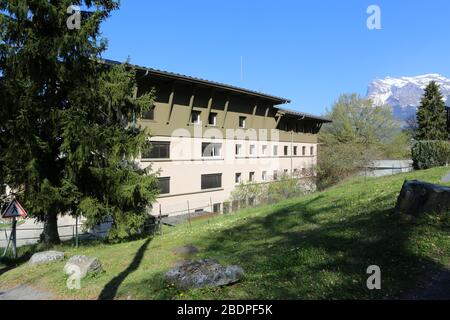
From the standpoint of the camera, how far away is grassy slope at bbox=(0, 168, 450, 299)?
6.63 meters

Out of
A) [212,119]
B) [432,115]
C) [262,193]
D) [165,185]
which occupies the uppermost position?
[432,115]

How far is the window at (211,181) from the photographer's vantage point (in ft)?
107

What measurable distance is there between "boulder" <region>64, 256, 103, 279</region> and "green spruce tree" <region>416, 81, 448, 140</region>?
55.1m

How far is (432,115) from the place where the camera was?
54.2 meters

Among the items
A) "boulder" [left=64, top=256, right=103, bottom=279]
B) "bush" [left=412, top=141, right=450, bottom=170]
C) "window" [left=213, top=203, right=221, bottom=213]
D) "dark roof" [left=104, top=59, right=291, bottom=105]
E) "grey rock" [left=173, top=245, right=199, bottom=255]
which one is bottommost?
"window" [left=213, top=203, right=221, bottom=213]

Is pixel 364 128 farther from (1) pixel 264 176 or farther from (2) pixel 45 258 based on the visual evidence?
(2) pixel 45 258

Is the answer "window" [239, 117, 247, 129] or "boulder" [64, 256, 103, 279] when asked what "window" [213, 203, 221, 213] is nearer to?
"window" [239, 117, 247, 129]

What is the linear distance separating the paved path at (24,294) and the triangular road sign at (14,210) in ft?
15.6

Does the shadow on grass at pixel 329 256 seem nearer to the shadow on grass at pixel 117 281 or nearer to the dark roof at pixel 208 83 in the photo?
the shadow on grass at pixel 117 281

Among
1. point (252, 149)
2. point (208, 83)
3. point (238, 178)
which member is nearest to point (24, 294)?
point (208, 83)

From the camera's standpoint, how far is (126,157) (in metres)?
17.1

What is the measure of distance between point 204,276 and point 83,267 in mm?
4370

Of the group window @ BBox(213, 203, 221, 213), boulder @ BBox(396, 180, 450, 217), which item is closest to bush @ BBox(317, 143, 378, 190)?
window @ BBox(213, 203, 221, 213)

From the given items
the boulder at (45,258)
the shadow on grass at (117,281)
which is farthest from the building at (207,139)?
the shadow on grass at (117,281)
